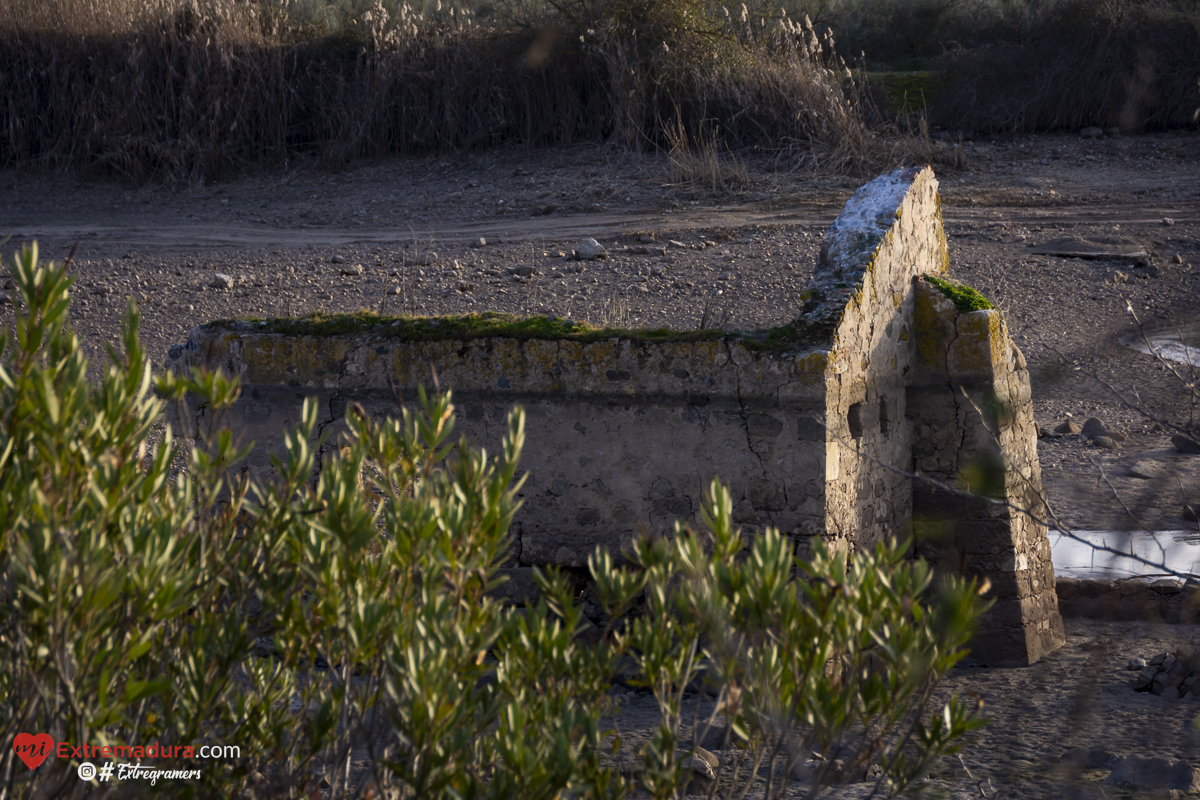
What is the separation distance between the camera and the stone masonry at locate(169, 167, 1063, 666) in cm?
372

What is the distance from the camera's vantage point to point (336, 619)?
5.90 feet

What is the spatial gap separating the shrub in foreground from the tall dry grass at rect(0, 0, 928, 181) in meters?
12.9

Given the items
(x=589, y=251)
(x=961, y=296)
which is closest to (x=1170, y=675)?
(x=961, y=296)

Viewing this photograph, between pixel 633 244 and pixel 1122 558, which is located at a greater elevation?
pixel 633 244

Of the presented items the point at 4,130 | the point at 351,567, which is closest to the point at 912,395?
the point at 351,567

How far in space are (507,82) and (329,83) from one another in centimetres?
275

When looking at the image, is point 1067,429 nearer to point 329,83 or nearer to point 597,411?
point 597,411

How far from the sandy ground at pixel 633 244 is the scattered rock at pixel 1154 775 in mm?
2688

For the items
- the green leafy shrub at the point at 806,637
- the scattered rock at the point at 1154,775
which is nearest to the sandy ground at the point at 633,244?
the scattered rock at the point at 1154,775

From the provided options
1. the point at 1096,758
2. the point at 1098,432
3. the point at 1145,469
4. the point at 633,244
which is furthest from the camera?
the point at 633,244

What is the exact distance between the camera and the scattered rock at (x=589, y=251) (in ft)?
35.6

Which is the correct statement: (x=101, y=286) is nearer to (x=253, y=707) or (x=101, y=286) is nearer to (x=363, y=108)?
(x=363, y=108)

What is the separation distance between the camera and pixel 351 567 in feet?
5.90

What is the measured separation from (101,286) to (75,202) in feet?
14.8
